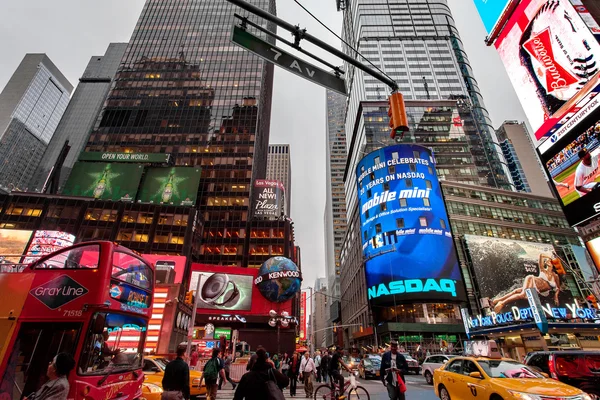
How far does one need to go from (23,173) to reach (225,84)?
14380 cm

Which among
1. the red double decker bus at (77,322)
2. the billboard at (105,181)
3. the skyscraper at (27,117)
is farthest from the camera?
the skyscraper at (27,117)

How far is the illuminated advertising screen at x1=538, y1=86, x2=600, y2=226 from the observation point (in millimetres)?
19500

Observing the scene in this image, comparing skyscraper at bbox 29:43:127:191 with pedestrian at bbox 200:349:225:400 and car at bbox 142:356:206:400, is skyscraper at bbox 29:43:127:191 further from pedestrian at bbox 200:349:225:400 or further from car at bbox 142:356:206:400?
pedestrian at bbox 200:349:225:400

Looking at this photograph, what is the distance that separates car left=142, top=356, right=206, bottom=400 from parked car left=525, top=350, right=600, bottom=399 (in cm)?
1313

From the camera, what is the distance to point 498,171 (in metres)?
76.5

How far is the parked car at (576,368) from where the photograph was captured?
890cm

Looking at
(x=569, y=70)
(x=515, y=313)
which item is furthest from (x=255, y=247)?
(x=569, y=70)

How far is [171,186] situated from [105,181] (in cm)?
1321

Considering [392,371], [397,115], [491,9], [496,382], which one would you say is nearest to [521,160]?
[491,9]

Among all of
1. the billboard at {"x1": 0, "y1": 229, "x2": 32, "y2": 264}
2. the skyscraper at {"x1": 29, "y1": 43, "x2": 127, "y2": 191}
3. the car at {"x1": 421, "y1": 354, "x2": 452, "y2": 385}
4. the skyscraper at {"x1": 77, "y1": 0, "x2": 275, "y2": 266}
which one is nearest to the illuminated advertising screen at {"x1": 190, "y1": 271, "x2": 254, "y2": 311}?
the skyscraper at {"x1": 77, "y1": 0, "x2": 275, "y2": 266}

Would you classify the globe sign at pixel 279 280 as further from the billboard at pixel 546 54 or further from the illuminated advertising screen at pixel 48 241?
the billboard at pixel 546 54

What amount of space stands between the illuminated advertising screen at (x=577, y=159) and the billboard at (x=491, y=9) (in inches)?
→ 364

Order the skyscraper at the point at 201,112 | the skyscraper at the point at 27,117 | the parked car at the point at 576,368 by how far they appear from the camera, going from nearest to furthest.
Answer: the parked car at the point at 576,368 < the skyscraper at the point at 201,112 < the skyscraper at the point at 27,117

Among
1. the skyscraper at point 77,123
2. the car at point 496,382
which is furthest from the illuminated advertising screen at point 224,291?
the skyscraper at point 77,123
